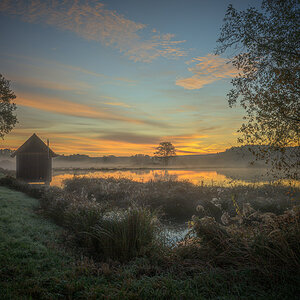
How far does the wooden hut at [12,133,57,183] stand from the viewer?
26.7 metres

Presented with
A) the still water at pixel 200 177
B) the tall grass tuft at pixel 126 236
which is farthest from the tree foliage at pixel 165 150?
the tall grass tuft at pixel 126 236

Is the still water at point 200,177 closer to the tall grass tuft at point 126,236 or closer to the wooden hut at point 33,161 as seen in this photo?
the wooden hut at point 33,161

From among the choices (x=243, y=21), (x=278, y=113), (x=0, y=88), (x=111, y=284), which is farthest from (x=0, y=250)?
(x=0, y=88)

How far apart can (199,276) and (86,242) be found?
4.05 m

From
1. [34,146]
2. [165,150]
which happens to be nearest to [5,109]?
[34,146]

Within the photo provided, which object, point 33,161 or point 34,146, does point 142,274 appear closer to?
point 33,161

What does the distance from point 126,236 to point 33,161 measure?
24185 mm

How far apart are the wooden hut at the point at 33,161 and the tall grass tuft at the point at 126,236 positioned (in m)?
22.7

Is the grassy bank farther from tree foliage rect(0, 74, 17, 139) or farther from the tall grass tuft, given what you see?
tree foliage rect(0, 74, 17, 139)

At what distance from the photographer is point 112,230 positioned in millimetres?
6691

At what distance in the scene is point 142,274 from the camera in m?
4.81

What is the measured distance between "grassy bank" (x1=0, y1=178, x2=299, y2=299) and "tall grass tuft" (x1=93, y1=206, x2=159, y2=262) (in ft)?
0.20

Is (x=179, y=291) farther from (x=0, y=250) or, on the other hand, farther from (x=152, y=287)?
(x=0, y=250)

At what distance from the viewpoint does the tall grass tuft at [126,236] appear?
618 cm
